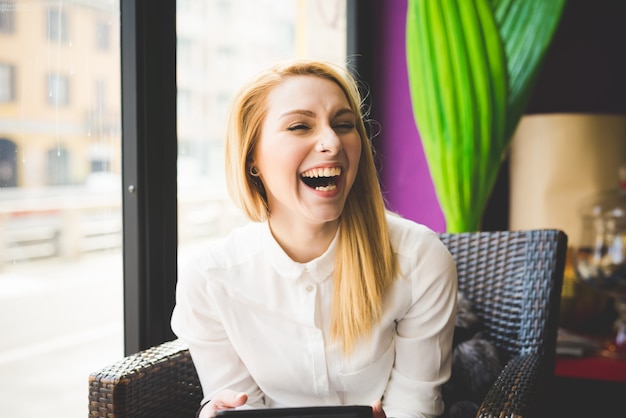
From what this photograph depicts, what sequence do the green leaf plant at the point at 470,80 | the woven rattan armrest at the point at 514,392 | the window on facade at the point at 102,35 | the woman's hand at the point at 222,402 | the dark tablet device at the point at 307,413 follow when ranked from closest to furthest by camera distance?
the dark tablet device at the point at 307,413
the woven rattan armrest at the point at 514,392
the woman's hand at the point at 222,402
the window on facade at the point at 102,35
the green leaf plant at the point at 470,80

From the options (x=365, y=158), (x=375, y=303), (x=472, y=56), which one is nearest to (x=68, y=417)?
(x=375, y=303)

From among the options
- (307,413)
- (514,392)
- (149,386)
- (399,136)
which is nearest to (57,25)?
(149,386)

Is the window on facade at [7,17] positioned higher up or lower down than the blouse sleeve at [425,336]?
higher up

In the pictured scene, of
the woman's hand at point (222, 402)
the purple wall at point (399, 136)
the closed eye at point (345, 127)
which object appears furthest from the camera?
the purple wall at point (399, 136)

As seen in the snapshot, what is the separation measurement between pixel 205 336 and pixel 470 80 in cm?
133

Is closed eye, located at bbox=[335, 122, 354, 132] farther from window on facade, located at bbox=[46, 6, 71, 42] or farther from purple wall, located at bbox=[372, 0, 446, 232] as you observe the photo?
purple wall, located at bbox=[372, 0, 446, 232]

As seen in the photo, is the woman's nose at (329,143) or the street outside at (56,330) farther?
the street outside at (56,330)

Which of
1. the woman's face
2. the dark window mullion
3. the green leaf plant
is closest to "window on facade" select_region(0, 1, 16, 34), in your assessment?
the dark window mullion

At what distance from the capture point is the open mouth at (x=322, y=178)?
132cm

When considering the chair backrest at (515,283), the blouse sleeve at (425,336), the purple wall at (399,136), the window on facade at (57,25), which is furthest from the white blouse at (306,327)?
the purple wall at (399,136)

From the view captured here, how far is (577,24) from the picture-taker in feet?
9.45

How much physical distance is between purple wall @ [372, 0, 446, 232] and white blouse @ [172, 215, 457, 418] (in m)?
1.50

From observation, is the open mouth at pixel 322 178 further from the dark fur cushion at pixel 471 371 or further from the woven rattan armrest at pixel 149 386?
the dark fur cushion at pixel 471 371

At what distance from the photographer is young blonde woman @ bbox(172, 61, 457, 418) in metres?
1.37
